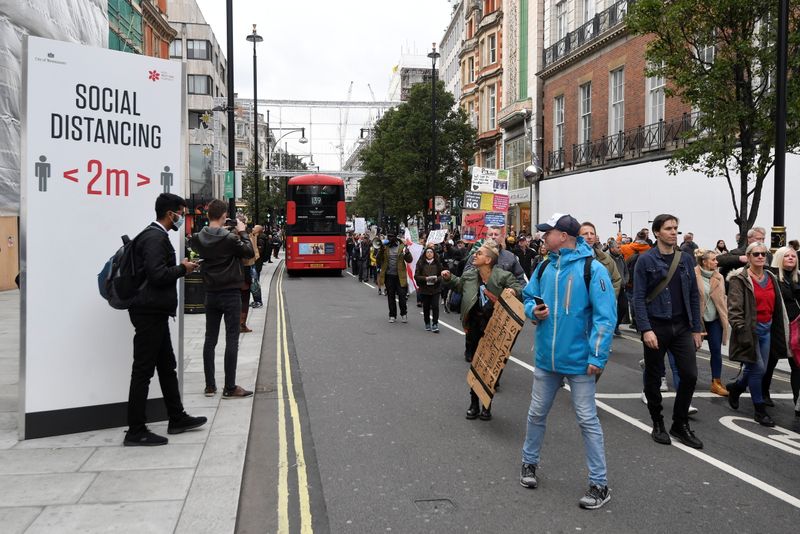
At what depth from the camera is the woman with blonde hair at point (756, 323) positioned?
6617 millimetres

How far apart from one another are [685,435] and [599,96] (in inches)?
962

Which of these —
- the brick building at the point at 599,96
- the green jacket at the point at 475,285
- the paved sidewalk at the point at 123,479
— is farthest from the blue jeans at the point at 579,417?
the brick building at the point at 599,96

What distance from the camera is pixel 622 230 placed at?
2375 cm

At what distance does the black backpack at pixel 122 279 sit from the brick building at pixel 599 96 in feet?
64.3

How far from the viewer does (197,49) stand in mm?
58000

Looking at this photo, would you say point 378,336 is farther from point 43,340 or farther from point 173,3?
point 173,3

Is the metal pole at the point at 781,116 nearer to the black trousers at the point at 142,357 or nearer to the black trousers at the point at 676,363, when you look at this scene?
the black trousers at the point at 676,363

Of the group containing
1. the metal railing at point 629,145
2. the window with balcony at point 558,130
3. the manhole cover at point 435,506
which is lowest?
the manhole cover at point 435,506

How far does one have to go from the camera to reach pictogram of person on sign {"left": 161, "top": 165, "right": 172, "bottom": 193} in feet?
20.2

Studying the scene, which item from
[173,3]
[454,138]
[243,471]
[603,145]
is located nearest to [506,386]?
[243,471]

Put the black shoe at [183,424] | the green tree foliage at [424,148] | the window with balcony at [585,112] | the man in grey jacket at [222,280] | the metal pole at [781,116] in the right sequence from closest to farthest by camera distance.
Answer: the black shoe at [183,424], the man in grey jacket at [222,280], the metal pole at [781,116], the window with balcony at [585,112], the green tree foliage at [424,148]

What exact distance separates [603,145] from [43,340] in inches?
979

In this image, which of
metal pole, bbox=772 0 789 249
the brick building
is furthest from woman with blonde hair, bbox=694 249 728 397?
the brick building

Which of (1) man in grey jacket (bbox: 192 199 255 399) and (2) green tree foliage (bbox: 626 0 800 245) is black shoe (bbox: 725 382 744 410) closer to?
(1) man in grey jacket (bbox: 192 199 255 399)
